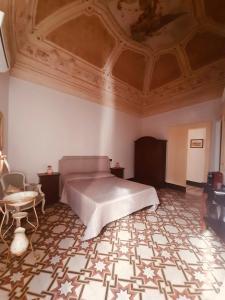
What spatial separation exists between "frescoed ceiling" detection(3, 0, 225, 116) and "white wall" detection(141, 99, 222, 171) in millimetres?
307

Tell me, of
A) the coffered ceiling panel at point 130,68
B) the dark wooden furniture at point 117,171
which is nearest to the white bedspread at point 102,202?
the dark wooden furniture at point 117,171

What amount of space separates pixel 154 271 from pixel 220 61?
5.83 m

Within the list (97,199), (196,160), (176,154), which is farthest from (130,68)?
(196,160)

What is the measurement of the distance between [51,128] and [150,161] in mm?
4411

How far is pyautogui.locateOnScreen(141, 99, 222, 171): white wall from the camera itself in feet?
16.9

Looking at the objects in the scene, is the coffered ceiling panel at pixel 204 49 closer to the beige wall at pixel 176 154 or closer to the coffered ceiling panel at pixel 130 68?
the coffered ceiling panel at pixel 130 68

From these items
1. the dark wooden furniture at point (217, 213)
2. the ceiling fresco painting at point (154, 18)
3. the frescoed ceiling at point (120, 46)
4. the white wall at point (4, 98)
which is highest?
the ceiling fresco painting at point (154, 18)

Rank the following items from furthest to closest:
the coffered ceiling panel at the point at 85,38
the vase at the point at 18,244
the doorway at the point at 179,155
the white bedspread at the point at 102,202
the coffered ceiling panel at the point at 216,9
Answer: the doorway at the point at 179,155, the coffered ceiling panel at the point at 85,38, the coffered ceiling panel at the point at 216,9, the white bedspread at the point at 102,202, the vase at the point at 18,244

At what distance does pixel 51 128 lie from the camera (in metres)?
4.71

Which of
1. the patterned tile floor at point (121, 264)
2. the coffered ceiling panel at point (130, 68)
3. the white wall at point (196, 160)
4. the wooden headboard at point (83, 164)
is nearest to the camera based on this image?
the patterned tile floor at point (121, 264)

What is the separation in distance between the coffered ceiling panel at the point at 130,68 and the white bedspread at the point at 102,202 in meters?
4.26

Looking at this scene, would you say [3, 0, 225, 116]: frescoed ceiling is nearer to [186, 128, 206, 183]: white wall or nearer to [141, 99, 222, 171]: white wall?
[141, 99, 222, 171]: white wall

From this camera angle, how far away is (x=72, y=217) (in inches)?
144

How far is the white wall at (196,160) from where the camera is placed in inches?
270
